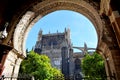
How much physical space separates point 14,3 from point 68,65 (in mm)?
54111

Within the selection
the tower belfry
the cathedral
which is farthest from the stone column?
the tower belfry

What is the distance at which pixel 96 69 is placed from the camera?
26.9 m

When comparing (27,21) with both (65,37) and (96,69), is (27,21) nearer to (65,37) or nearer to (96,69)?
(96,69)

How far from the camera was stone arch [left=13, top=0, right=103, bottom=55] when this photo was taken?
9.09 meters

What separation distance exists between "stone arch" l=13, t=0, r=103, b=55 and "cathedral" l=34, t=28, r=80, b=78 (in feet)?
163

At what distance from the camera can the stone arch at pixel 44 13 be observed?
29.8ft

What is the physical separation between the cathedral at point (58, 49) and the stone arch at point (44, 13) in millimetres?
49601

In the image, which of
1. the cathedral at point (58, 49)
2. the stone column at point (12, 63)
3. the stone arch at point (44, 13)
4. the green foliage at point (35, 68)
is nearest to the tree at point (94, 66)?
the green foliage at point (35, 68)

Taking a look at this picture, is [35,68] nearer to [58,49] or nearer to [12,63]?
[12,63]

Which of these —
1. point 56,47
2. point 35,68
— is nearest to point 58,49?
point 56,47

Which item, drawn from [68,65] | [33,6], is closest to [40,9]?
[33,6]

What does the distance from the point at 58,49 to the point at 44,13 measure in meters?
57.9

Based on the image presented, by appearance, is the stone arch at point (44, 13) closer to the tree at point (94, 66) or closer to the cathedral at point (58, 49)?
the tree at point (94, 66)

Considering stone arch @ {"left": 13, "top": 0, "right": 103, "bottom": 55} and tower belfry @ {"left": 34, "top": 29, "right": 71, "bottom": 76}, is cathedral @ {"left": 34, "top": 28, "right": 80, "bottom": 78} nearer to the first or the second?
tower belfry @ {"left": 34, "top": 29, "right": 71, "bottom": 76}
